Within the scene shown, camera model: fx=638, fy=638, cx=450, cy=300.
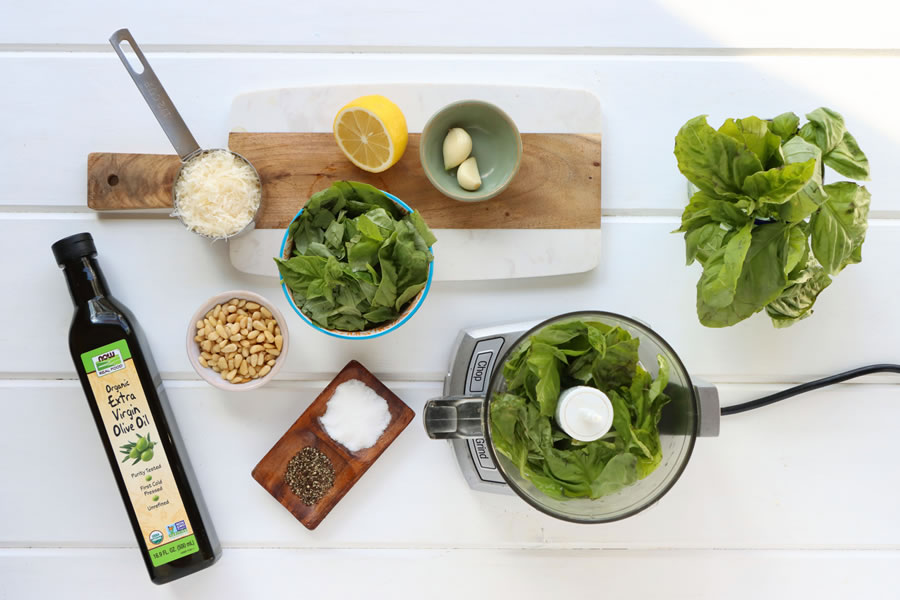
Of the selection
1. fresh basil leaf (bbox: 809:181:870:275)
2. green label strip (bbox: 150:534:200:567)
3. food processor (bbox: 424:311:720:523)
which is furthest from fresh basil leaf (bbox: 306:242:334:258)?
fresh basil leaf (bbox: 809:181:870:275)

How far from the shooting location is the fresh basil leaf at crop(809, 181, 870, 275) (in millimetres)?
658

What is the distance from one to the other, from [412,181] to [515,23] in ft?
0.86

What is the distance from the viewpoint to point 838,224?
2.17 feet

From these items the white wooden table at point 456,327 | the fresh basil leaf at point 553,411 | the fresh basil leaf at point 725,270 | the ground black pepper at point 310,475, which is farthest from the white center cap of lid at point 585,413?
the ground black pepper at point 310,475

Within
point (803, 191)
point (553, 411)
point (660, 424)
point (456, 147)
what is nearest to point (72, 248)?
point (456, 147)

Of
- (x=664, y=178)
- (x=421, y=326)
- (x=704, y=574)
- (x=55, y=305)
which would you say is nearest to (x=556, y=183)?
(x=664, y=178)

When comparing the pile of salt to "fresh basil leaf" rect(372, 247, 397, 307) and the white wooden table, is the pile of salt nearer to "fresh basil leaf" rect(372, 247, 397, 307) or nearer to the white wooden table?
the white wooden table

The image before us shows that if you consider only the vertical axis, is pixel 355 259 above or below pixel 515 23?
below

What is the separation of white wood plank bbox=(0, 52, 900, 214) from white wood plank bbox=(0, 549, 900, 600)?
48cm

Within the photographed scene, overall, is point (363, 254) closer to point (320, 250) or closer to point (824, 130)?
point (320, 250)

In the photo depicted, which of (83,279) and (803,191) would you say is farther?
(83,279)

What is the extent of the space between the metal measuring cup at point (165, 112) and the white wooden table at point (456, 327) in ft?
0.27

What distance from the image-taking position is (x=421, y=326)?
2.85 ft

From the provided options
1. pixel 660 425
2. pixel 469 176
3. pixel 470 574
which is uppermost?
pixel 469 176
